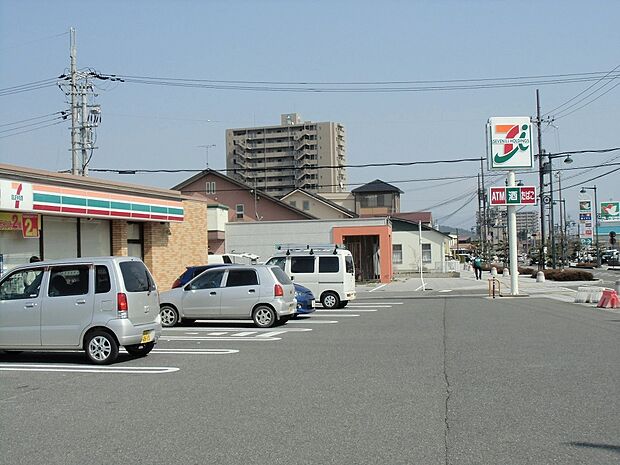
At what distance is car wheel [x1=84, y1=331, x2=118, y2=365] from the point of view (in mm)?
12945

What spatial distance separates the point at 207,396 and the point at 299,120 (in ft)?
377

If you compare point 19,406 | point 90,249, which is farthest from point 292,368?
point 90,249

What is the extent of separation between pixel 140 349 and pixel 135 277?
1.44m

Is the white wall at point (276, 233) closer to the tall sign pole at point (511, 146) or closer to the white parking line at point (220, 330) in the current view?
the tall sign pole at point (511, 146)

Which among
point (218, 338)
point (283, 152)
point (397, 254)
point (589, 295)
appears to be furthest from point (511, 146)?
point (283, 152)

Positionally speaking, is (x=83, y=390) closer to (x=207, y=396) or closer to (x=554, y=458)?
(x=207, y=396)

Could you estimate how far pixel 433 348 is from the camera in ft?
47.2

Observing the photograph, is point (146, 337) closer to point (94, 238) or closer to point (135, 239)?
point (94, 238)

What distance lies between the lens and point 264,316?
762 inches

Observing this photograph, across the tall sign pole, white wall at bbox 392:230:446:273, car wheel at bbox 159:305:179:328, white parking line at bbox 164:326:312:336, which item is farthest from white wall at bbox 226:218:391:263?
white parking line at bbox 164:326:312:336

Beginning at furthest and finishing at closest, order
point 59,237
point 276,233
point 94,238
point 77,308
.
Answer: point 276,233 < point 94,238 < point 59,237 < point 77,308

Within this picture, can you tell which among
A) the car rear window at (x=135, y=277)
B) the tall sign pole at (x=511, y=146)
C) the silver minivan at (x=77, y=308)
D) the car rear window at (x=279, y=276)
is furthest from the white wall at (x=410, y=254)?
the silver minivan at (x=77, y=308)

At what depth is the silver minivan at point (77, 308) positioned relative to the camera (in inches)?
507

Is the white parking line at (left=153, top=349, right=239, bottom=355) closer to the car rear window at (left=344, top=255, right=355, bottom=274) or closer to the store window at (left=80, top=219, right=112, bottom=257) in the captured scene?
the car rear window at (left=344, top=255, right=355, bottom=274)
